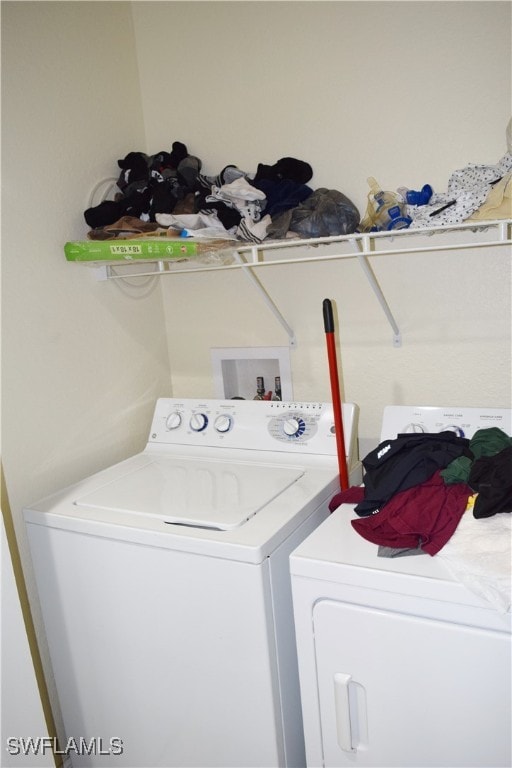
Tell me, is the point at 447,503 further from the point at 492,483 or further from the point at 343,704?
the point at 343,704

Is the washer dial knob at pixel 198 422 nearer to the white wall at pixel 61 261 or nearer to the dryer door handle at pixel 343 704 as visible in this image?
the white wall at pixel 61 261

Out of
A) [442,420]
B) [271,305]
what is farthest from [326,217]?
[442,420]

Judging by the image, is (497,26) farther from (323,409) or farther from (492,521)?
(492,521)

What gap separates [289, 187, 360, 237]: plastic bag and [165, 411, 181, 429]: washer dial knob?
761 millimetres

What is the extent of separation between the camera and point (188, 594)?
1.40 metres

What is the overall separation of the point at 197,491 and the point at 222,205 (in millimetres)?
897

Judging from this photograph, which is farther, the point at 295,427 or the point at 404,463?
the point at 295,427

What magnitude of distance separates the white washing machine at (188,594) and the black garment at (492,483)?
424mm

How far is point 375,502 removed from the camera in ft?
4.64

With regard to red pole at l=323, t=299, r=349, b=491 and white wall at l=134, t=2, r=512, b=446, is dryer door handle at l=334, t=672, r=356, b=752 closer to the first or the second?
red pole at l=323, t=299, r=349, b=491

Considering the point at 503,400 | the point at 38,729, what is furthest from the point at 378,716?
the point at 503,400

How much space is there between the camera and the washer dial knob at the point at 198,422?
1966mm
